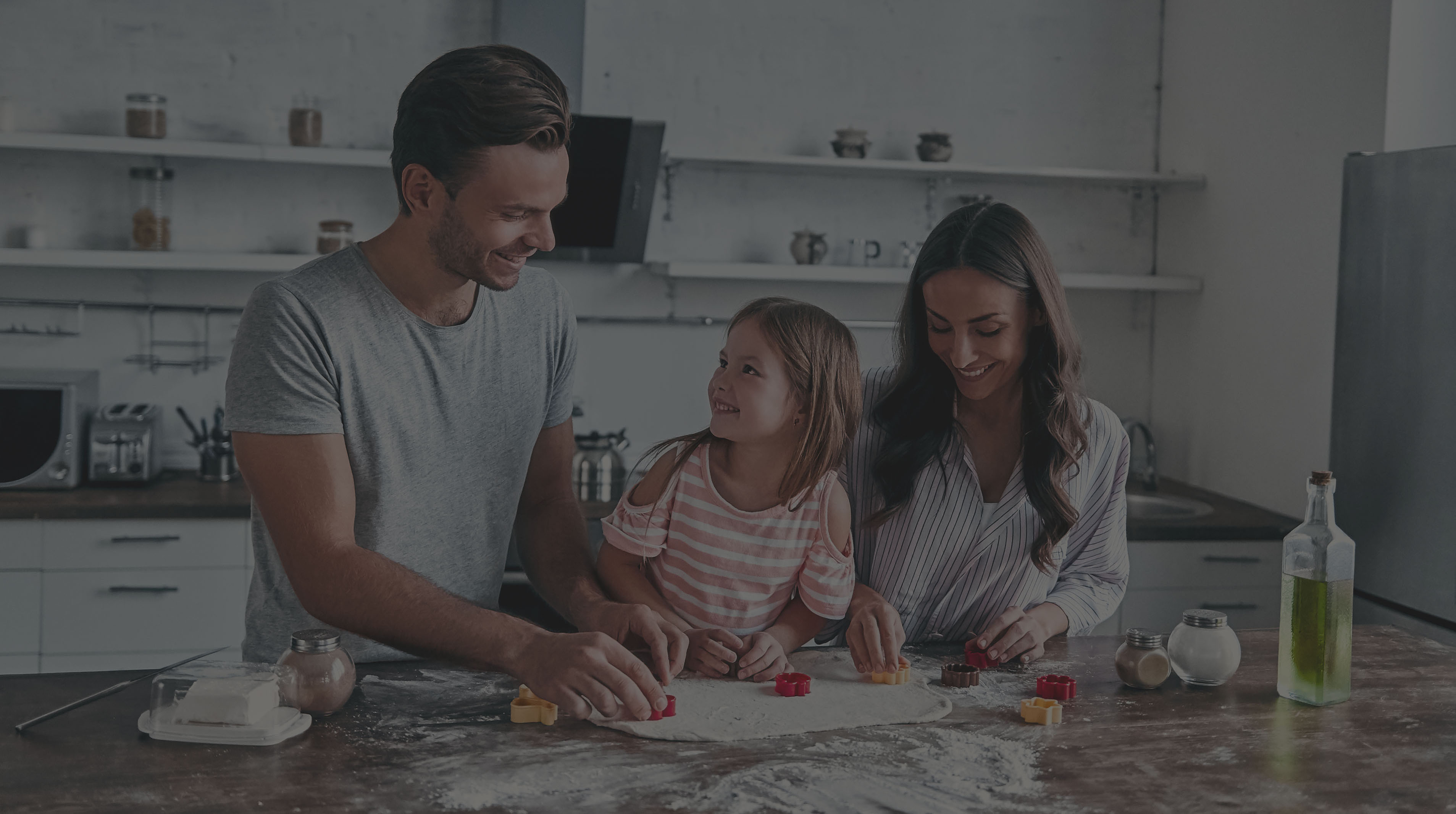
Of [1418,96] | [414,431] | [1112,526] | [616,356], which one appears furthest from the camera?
[616,356]

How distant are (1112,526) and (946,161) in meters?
2.19

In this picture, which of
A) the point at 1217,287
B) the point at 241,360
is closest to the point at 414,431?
the point at 241,360

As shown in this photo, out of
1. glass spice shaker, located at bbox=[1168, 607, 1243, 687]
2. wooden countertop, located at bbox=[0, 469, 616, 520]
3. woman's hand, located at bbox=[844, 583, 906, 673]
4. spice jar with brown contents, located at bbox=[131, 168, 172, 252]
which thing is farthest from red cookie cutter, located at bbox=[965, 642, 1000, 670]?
spice jar with brown contents, located at bbox=[131, 168, 172, 252]

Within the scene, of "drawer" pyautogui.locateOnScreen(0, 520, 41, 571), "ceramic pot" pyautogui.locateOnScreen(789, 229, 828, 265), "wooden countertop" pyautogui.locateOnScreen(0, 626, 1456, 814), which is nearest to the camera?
"wooden countertop" pyautogui.locateOnScreen(0, 626, 1456, 814)

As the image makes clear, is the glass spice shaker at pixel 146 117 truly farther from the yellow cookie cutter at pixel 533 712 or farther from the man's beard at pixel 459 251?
the yellow cookie cutter at pixel 533 712

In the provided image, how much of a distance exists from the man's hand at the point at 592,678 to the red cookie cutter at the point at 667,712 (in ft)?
0.05

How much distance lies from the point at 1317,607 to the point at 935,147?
8.51 feet

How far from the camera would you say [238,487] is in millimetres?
3438

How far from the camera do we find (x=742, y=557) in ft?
5.65

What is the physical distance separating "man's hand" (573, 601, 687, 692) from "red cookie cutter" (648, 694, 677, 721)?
0.05 meters

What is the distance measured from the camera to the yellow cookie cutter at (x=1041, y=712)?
139 centimetres

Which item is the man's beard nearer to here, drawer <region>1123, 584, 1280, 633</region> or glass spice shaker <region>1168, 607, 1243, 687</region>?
glass spice shaker <region>1168, 607, 1243, 687</region>

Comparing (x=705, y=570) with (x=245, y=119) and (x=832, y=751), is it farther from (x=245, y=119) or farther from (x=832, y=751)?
(x=245, y=119)

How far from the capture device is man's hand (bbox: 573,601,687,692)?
1.45 m
